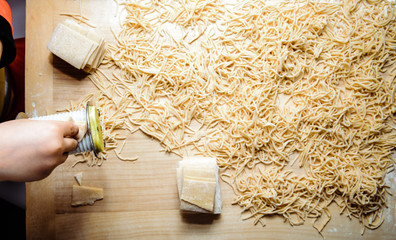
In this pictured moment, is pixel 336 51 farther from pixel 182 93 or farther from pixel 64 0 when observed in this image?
pixel 64 0

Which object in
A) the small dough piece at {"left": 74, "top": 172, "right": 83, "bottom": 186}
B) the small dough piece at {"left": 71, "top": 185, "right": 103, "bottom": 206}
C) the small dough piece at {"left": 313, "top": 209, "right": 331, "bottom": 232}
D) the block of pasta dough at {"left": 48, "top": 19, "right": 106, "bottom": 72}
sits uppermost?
the block of pasta dough at {"left": 48, "top": 19, "right": 106, "bottom": 72}

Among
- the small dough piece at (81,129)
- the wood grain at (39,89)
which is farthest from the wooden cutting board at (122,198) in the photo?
the small dough piece at (81,129)

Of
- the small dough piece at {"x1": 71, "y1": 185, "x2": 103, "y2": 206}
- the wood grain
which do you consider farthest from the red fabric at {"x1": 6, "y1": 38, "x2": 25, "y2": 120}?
the small dough piece at {"x1": 71, "y1": 185, "x2": 103, "y2": 206}

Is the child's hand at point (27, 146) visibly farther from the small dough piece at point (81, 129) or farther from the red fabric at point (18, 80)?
the red fabric at point (18, 80)

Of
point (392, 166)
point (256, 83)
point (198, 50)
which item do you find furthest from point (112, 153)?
point (392, 166)

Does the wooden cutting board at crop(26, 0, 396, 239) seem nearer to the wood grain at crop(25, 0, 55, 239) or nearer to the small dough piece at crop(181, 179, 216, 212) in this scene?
the wood grain at crop(25, 0, 55, 239)
